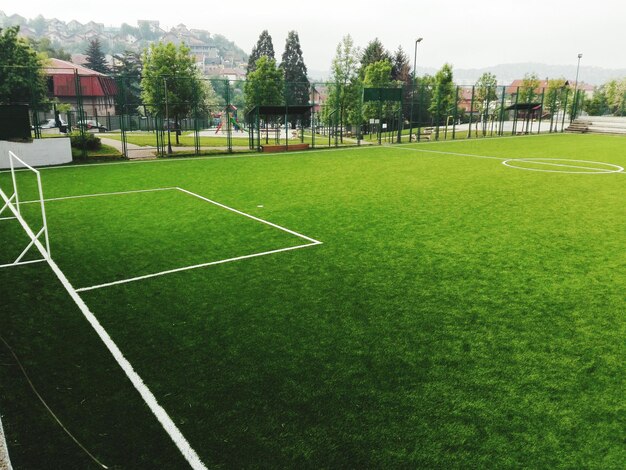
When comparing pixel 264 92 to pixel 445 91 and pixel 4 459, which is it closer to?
pixel 445 91

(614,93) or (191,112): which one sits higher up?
(614,93)

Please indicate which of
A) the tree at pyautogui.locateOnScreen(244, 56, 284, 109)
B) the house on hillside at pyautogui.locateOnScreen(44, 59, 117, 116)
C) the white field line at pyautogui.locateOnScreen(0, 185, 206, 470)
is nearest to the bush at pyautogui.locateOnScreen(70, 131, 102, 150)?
the house on hillside at pyautogui.locateOnScreen(44, 59, 117, 116)

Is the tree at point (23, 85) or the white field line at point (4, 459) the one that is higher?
the tree at point (23, 85)

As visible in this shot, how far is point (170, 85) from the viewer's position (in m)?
28.7

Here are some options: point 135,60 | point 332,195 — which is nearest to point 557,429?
point 332,195

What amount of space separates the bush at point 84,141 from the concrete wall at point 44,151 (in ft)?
3.95

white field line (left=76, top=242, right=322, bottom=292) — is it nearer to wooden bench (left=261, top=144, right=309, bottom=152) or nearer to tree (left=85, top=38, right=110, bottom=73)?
wooden bench (left=261, top=144, right=309, bottom=152)

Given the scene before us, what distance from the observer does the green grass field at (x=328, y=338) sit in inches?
Answer: 150

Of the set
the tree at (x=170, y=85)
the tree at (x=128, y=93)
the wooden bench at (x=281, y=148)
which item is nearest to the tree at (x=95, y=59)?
the tree at (x=170, y=85)

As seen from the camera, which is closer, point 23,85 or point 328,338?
point 328,338

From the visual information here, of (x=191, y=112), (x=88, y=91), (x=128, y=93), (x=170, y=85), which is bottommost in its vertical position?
(x=191, y=112)

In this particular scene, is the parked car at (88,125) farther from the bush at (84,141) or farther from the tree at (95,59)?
the tree at (95,59)

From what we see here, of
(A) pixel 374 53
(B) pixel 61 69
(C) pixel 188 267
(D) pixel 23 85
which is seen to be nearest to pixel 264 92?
(B) pixel 61 69

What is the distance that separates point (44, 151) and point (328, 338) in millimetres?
19690
